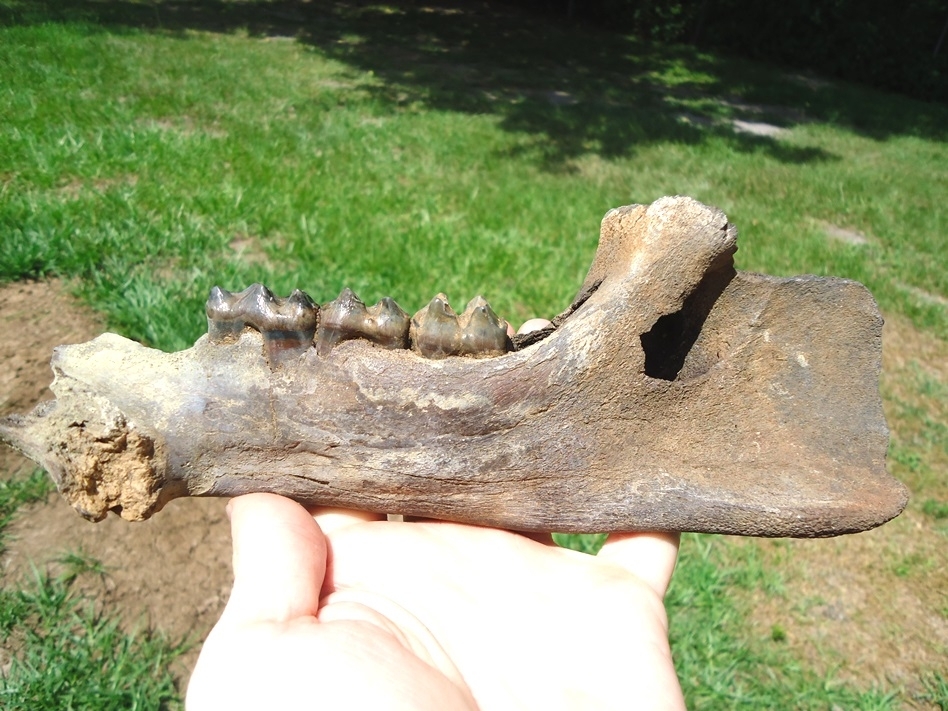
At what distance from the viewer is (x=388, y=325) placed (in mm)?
1718

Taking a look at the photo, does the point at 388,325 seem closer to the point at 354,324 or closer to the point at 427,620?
the point at 354,324

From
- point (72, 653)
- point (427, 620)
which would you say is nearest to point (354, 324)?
point (427, 620)

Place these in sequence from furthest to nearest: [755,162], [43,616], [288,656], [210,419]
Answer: [755,162], [43,616], [210,419], [288,656]

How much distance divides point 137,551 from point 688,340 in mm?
2019

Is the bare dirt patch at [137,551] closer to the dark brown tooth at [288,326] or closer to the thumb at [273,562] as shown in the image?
the thumb at [273,562]

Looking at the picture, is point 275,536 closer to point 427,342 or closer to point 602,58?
point 427,342

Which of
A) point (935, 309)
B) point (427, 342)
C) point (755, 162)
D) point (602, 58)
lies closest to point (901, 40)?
point (602, 58)

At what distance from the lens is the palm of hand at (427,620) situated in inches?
52.7

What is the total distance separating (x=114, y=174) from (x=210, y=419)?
10.8 ft

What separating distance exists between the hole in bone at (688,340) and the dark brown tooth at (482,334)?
414 mm

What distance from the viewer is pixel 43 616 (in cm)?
234

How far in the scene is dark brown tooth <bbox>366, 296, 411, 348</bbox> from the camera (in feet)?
5.64

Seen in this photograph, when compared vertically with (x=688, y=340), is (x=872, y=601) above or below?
below

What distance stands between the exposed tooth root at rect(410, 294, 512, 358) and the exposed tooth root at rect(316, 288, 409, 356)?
0.05 metres
